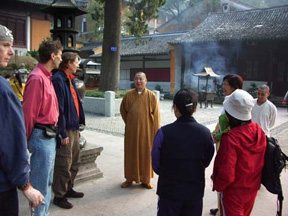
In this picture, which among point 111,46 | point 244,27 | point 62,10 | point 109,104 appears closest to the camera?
point 62,10

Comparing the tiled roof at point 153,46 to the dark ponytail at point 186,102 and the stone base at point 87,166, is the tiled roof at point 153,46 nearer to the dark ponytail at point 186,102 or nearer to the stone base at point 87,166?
the stone base at point 87,166

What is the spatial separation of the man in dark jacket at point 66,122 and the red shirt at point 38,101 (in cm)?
43

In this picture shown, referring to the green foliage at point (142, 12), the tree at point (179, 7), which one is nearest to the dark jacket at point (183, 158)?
the green foliage at point (142, 12)

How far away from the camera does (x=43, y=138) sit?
265 centimetres

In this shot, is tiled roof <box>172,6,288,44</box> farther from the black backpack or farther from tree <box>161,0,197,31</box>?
the black backpack

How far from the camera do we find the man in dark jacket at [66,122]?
124 inches

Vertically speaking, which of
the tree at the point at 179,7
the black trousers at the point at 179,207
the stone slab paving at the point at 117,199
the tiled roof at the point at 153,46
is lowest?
the stone slab paving at the point at 117,199

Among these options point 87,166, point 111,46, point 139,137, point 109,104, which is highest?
point 111,46

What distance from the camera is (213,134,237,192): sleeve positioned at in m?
2.22

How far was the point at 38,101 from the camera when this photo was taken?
8.44 feet

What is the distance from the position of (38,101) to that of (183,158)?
1.32 meters

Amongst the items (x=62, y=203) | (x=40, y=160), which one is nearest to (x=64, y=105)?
(x=40, y=160)

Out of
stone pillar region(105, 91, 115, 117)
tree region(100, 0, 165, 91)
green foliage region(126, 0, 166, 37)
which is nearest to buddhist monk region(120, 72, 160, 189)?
stone pillar region(105, 91, 115, 117)

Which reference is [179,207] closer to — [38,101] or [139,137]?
[38,101]
